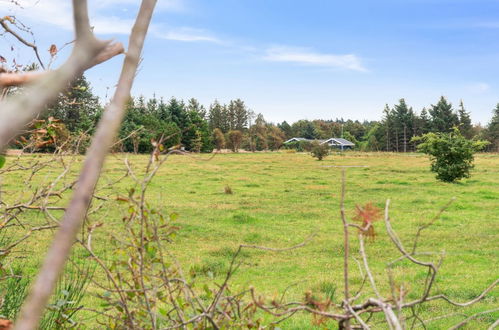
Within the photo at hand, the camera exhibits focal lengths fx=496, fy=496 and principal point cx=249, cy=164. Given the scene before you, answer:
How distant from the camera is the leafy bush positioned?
20.3 metres

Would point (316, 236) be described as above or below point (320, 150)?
below

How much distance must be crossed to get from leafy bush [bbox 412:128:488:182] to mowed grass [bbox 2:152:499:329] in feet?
2.72

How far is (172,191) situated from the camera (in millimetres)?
17531

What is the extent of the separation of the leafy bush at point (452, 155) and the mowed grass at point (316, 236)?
83 cm

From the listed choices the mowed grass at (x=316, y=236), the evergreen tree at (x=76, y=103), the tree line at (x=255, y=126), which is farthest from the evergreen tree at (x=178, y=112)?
the evergreen tree at (x=76, y=103)

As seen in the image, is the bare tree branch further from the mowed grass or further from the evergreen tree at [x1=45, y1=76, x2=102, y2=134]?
the mowed grass

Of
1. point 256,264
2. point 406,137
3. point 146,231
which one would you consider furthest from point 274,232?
point 406,137

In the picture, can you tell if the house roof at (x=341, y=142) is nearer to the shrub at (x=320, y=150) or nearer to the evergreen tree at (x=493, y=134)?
the evergreen tree at (x=493, y=134)

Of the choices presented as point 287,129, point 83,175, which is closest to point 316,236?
point 83,175

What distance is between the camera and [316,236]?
10227mm

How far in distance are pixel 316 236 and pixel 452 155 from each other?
12.6m

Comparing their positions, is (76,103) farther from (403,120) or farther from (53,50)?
(403,120)

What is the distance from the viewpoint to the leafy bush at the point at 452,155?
66.6 feet

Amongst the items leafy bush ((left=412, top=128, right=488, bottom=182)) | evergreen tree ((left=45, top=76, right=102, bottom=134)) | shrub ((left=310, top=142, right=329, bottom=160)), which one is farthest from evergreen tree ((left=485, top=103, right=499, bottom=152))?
evergreen tree ((left=45, top=76, right=102, bottom=134))
